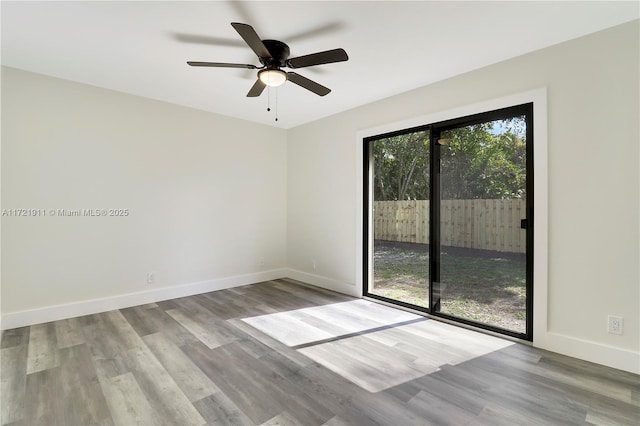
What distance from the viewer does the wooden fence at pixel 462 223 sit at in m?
2.83

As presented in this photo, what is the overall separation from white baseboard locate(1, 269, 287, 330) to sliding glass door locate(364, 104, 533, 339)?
2110mm

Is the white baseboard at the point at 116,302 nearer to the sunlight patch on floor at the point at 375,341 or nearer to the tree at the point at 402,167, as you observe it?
the sunlight patch on floor at the point at 375,341

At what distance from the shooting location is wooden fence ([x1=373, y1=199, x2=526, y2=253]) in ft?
9.29

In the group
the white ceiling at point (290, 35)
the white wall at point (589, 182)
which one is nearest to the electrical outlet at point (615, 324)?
the white wall at point (589, 182)

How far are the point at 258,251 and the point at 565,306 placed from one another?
154 inches

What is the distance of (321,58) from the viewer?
7.39 feet

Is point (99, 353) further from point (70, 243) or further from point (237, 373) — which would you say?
point (70, 243)

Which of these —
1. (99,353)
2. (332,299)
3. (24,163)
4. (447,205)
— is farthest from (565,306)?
(24,163)

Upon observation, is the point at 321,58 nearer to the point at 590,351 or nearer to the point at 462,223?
the point at 462,223

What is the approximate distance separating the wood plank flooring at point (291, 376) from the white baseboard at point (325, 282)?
0.89 meters

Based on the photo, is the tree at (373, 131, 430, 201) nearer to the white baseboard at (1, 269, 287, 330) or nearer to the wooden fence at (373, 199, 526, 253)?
the wooden fence at (373, 199, 526, 253)

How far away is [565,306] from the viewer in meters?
2.48

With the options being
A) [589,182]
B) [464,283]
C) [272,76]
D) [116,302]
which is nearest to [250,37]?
[272,76]

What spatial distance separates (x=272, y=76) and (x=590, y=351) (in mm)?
3363
